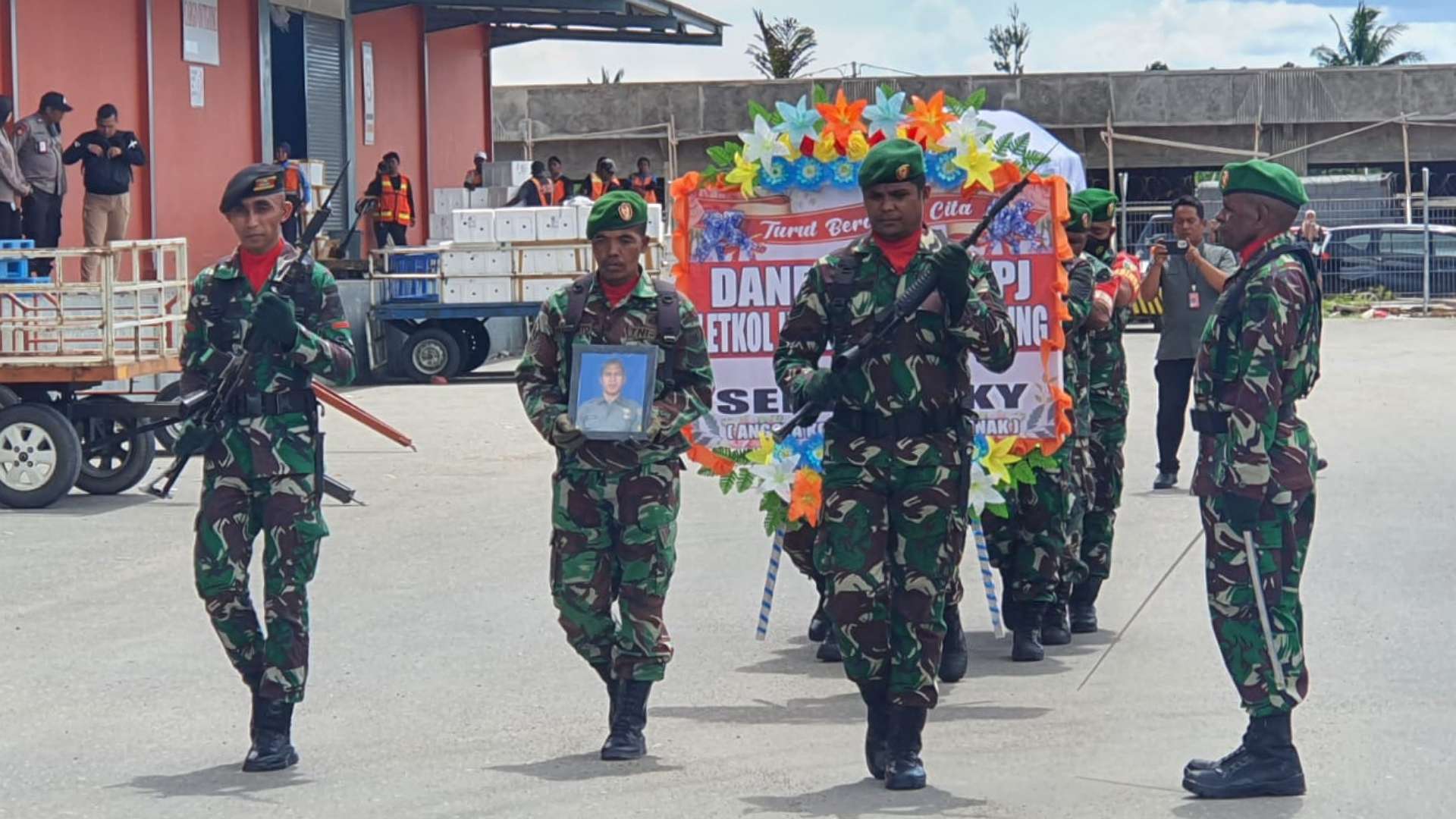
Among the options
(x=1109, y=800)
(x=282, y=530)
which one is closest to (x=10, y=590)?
(x=282, y=530)

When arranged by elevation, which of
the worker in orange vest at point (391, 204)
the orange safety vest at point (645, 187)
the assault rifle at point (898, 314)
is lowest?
the assault rifle at point (898, 314)

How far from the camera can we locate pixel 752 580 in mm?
10500

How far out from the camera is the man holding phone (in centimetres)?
1240

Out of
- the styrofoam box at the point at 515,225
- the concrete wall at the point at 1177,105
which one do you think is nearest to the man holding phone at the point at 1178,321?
the styrofoam box at the point at 515,225

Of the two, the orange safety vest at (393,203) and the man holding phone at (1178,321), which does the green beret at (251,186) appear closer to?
the man holding phone at (1178,321)

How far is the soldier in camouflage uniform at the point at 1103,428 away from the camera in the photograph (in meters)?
9.10

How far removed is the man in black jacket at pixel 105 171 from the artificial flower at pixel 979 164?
1287 centimetres

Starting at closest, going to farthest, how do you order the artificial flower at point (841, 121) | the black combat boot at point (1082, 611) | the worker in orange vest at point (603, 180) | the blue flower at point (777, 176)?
the artificial flower at point (841, 121) → the blue flower at point (777, 176) → the black combat boot at point (1082, 611) → the worker in orange vest at point (603, 180)

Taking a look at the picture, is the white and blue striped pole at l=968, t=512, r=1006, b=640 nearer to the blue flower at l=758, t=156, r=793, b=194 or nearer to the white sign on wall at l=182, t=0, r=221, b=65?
the blue flower at l=758, t=156, r=793, b=194

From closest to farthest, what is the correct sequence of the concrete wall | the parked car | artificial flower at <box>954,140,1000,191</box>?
1. artificial flower at <box>954,140,1000,191</box>
2. the parked car
3. the concrete wall

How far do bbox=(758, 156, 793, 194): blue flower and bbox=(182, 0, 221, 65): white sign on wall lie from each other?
55.1 ft

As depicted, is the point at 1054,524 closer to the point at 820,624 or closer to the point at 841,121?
the point at 820,624

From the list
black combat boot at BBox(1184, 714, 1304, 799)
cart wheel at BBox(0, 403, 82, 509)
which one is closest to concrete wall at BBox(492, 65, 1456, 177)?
cart wheel at BBox(0, 403, 82, 509)

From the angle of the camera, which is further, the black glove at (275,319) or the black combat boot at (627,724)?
the black combat boot at (627,724)
